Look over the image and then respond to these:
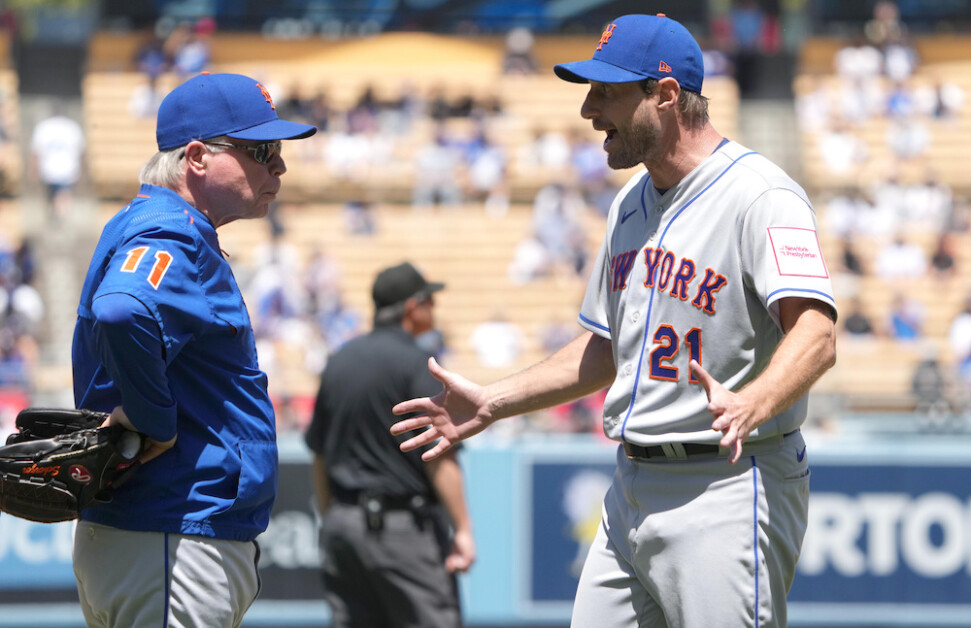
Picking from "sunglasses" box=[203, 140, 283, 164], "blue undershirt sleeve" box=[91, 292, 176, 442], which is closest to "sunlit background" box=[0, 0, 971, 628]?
"sunglasses" box=[203, 140, 283, 164]

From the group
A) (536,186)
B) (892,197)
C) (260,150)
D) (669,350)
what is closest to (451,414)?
(669,350)

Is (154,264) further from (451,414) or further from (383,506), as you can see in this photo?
(383,506)

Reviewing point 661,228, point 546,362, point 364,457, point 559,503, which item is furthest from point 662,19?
point 559,503

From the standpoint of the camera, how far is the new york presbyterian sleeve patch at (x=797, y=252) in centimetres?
296

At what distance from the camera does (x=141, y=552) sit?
297 cm

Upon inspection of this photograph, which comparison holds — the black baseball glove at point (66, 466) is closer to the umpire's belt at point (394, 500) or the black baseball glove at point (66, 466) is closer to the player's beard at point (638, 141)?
the player's beard at point (638, 141)

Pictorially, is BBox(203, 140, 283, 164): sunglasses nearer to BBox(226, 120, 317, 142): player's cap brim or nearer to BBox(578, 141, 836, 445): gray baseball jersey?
BBox(226, 120, 317, 142): player's cap brim

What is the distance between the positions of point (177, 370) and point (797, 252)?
5.13ft

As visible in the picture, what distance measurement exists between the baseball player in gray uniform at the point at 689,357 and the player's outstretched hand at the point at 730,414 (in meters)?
0.17

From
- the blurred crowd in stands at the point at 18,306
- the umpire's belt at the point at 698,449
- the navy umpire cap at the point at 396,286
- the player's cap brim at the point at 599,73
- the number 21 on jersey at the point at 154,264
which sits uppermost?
the player's cap brim at the point at 599,73

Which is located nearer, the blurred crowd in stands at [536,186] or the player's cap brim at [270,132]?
the player's cap brim at [270,132]

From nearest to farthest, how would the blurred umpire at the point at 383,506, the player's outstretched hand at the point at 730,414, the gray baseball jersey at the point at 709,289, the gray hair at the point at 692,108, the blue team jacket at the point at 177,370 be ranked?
the player's outstretched hand at the point at 730,414 → the blue team jacket at the point at 177,370 → the gray baseball jersey at the point at 709,289 → the gray hair at the point at 692,108 → the blurred umpire at the point at 383,506

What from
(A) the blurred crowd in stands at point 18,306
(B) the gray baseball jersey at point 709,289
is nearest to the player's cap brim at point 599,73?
(B) the gray baseball jersey at point 709,289

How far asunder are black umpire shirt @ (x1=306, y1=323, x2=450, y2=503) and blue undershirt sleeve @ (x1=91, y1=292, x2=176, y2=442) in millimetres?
2239
